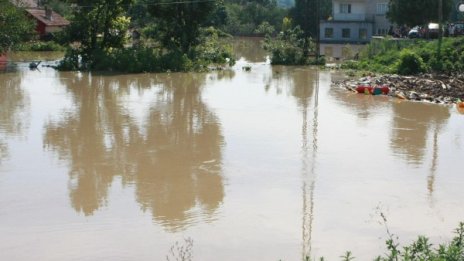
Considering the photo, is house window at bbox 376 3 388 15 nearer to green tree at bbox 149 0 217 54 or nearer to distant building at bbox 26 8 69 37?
green tree at bbox 149 0 217 54

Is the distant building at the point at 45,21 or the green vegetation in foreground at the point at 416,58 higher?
the distant building at the point at 45,21

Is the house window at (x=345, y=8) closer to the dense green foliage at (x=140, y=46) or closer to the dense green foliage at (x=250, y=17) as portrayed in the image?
the dense green foliage at (x=140, y=46)

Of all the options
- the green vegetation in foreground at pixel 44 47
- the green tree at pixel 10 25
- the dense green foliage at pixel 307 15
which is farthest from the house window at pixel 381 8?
the green tree at pixel 10 25

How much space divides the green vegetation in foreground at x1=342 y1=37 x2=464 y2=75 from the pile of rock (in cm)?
130

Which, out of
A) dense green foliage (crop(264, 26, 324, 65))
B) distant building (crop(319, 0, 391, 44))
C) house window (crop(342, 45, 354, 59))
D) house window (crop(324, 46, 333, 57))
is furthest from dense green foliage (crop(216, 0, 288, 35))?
dense green foliage (crop(264, 26, 324, 65))

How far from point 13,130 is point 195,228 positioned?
32.9ft

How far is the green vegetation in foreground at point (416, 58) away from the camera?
3186 centimetres

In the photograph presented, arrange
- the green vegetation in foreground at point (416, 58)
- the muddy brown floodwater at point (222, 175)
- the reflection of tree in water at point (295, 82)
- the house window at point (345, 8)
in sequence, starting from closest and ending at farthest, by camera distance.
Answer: the muddy brown floodwater at point (222, 175), the reflection of tree in water at point (295, 82), the green vegetation in foreground at point (416, 58), the house window at point (345, 8)

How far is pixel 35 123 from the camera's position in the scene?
64.8 ft

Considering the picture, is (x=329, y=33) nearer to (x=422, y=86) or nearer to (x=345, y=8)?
(x=345, y=8)

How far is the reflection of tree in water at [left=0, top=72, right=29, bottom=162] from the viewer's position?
59.6 ft

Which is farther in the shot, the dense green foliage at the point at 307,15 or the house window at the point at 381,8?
the dense green foliage at the point at 307,15

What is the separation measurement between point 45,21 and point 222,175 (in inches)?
1656

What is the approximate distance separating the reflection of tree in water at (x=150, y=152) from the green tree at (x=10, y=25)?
31.8 ft
